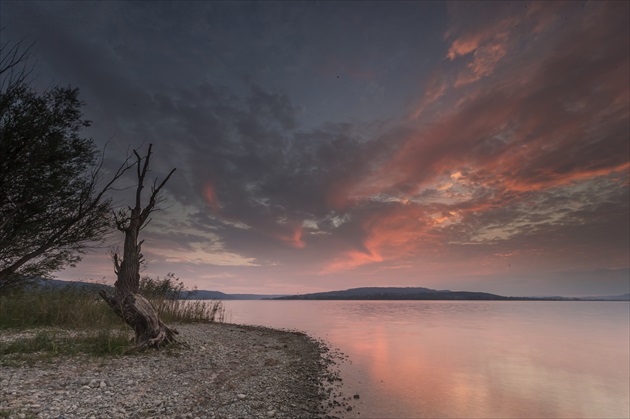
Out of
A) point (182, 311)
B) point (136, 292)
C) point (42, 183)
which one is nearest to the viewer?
point (42, 183)

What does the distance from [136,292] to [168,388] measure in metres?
7.84

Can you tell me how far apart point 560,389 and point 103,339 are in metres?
26.2

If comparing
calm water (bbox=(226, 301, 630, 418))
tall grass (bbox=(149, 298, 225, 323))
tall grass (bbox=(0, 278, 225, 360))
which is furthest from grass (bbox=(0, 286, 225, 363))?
calm water (bbox=(226, 301, 630, 418))

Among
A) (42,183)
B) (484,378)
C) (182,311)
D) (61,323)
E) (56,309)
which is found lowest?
(484,378)

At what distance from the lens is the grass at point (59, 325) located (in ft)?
48.4

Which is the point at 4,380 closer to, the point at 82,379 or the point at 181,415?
the point at 82,379

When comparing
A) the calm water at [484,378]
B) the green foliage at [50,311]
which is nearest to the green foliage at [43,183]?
the green foliage at [50,311]

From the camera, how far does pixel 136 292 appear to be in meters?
18.5

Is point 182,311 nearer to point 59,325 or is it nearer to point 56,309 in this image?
point 56,309

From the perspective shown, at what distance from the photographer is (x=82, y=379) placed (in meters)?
11.6

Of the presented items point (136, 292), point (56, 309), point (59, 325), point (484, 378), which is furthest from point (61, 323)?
point (484, 378)

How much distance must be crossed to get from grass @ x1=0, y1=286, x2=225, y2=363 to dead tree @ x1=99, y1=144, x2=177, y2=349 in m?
0.97

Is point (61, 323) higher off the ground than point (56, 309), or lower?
lower

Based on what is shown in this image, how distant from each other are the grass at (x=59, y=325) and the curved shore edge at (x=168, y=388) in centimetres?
124
